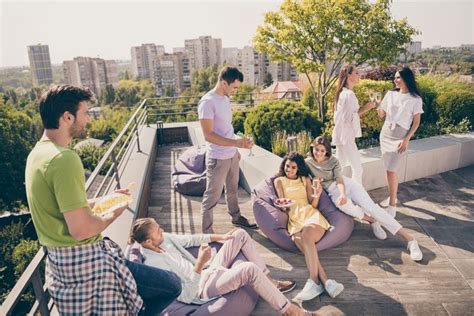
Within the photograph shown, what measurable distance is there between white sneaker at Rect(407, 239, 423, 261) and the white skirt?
3.07 feet

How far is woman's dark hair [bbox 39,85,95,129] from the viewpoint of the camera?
5.23ft

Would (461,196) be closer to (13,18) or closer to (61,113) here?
(61,113)

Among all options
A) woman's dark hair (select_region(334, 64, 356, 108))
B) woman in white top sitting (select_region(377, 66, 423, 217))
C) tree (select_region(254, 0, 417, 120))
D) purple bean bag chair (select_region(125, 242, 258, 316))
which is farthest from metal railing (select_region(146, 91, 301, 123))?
purple bean bag chair (select_region(125, 242, 258, 316))

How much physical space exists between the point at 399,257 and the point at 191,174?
299cm

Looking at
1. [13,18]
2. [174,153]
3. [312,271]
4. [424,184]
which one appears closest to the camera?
[312,271]

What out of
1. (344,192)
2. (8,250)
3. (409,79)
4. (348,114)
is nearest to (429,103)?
(409,79)

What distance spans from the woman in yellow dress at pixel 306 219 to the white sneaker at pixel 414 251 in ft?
2.53

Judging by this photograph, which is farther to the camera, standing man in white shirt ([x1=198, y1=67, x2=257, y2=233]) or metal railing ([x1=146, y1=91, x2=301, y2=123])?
metal railing ([x1=146, y1=91, x2=301, y2=123])

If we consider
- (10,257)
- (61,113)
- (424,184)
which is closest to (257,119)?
(424,184)

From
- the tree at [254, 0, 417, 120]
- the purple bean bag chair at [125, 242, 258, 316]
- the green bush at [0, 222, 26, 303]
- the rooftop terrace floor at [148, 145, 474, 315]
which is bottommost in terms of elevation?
the green bush at [0, 222, 26, 303]

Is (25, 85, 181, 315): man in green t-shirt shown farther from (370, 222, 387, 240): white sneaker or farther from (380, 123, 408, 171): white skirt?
(380, 123, 408, 171): white skirt

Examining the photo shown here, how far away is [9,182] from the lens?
81.4ft

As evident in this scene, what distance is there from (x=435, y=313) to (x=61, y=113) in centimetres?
285

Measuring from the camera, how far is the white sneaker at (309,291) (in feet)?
9.68
